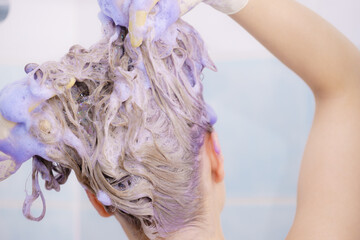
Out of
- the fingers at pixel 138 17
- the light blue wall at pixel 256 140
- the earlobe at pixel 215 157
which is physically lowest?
the light blue wall at pixel 256 140

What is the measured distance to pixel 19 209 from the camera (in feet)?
4.46

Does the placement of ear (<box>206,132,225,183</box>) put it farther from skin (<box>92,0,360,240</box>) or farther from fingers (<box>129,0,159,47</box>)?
fingers (<box>129,0,159,47</box>)

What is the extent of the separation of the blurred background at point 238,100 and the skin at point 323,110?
1.43 feet

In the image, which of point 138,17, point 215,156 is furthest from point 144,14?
point 215,156

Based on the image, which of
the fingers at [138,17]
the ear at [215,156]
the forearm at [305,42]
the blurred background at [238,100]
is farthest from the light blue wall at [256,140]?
the fingers at [138,17]

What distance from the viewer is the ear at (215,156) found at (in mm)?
781

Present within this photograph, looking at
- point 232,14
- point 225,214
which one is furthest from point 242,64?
point 232,14

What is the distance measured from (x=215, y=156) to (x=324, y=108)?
0.25m

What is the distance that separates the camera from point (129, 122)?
702 mm

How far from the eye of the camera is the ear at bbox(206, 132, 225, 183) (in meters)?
0.78

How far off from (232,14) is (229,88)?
20.1 inches

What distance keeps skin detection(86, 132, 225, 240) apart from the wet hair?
0.02 meters

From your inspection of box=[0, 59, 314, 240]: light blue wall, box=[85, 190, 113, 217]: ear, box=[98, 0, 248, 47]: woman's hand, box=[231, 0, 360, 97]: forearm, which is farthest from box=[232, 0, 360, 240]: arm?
box=[0, 59, 314, 240]: light blue wall

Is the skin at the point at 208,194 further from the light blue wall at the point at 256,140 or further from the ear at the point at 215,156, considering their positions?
the light blue wall at the point at 256,140
